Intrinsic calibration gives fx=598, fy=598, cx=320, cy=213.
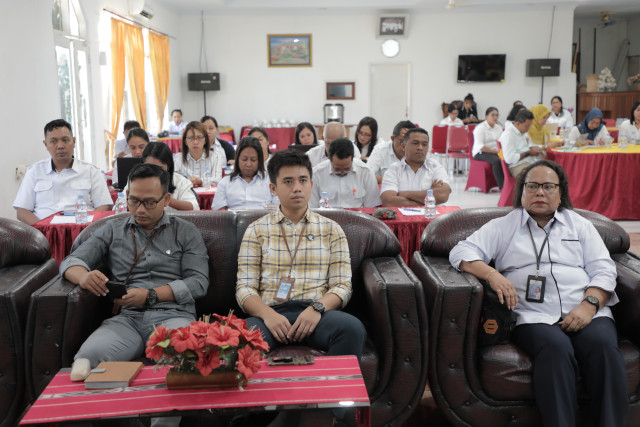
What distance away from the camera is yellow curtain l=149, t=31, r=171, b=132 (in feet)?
35.4

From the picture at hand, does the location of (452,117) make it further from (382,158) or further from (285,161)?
(285,161)

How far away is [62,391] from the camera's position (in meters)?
1.82

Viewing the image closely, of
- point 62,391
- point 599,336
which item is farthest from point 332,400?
point 599,336

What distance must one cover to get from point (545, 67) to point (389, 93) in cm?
335

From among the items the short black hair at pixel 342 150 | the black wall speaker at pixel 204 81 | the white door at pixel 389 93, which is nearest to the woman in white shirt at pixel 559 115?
the white door at pixel 389 93

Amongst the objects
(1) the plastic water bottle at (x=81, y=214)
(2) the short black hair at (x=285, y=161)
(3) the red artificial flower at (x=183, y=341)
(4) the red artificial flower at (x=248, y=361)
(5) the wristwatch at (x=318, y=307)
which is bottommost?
(5) the wristwatch at (x=318, y=307)

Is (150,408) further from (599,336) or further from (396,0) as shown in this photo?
(396,0)

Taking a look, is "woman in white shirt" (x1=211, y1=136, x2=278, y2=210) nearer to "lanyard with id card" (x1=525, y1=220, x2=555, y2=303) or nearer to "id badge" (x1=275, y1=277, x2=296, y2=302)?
"id badge" (x1=275, y1=277, x2=296, y2=302)

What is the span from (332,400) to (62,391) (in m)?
0.82

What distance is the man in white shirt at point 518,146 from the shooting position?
7188 millimetres

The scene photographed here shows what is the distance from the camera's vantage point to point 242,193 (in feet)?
14.4

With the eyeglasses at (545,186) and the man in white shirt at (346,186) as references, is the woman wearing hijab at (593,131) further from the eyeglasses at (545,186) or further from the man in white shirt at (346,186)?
the eyeglasses at (545,186)

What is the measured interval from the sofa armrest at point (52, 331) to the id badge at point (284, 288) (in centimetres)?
78

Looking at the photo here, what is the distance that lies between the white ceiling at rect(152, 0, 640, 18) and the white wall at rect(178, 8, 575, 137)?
0.15 meters
